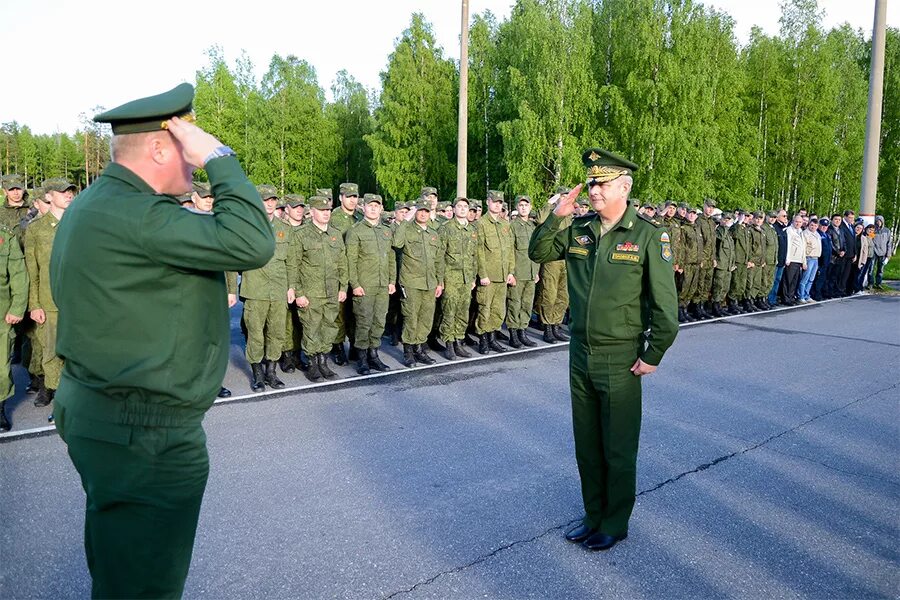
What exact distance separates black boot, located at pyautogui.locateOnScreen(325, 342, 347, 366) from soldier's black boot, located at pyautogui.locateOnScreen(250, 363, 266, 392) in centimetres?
138

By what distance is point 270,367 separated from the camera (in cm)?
736

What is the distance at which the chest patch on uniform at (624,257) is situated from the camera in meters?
3.64

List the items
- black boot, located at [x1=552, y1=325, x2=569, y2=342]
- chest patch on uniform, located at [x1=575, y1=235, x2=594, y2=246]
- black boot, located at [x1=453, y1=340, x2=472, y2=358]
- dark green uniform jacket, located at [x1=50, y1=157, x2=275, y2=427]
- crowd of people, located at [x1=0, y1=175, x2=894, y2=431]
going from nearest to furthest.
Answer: dark green uniform jacket, located at [x1=50, y1=157, x2=275, y2=427], chest patch on uniform, located at [x1=575, y1=235, x2=594, y2=246], crowd of people, located at [x1=0, y1=175, x2=894, y2=431], black boot, located at [x1=453, y1=340, x2=472, y2=358], black boot, located at [x1=552, y1=325, x2=569, y2=342]

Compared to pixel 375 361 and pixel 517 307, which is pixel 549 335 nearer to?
pixel 517 307

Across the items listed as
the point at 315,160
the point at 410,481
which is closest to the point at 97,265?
the point at 410,481

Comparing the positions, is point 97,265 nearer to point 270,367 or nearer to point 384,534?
point 384,534

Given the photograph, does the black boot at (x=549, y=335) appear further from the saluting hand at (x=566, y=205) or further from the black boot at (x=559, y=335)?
the saluting hand at (x=566, y=205)

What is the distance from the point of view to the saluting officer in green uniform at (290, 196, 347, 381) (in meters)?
7.69

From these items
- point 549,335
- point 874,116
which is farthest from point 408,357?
point 874,116

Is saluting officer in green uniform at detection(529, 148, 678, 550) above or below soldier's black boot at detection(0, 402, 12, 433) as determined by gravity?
above

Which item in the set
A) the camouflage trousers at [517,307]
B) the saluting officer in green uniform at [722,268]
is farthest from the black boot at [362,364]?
the saluting officer in green uniform at [722,268]

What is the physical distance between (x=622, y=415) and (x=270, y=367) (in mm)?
4686

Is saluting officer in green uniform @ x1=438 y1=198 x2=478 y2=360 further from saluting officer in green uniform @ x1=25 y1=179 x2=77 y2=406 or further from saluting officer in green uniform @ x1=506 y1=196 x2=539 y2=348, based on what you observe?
saluting officer in green uniform @ x1=25 y1=179 x2=77 y2=406

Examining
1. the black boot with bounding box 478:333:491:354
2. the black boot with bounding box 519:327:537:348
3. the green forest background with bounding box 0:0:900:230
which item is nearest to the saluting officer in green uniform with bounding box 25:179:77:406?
the black boot with bounding box 478:333:491:354
